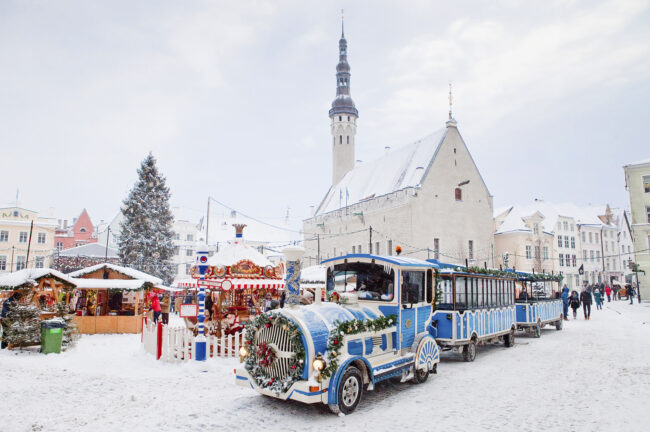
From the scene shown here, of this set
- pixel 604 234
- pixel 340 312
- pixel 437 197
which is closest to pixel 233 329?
pixel 340 312

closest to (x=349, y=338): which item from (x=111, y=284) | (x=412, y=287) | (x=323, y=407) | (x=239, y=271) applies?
(x=323, y=407)

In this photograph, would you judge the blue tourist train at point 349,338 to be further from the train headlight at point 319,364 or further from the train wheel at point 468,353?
the train wheel at point 468,353

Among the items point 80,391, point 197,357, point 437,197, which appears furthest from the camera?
point 437,197

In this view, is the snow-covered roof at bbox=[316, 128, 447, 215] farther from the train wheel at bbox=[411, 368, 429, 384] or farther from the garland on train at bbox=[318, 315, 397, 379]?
the garland on train at bbox=[318, 315, 397, 379]

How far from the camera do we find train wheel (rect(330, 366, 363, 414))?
7.39 metres

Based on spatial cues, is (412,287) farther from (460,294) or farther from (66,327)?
(66,327)

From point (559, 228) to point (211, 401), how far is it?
5867 centimetres

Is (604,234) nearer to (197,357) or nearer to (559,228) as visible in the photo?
(559,228)

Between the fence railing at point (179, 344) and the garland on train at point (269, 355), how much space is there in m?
4.44

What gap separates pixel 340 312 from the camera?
8336 millimetres

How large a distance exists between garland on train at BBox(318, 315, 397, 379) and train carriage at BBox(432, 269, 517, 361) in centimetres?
355

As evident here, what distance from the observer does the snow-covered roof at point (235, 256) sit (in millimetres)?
15867

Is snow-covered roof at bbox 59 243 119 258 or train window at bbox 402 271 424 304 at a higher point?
snow-covered roof at bbox 59 243 119 258

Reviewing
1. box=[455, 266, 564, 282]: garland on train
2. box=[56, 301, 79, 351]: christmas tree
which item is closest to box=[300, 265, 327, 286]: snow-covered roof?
box=[455, 266, 564, 282]: garland on train
